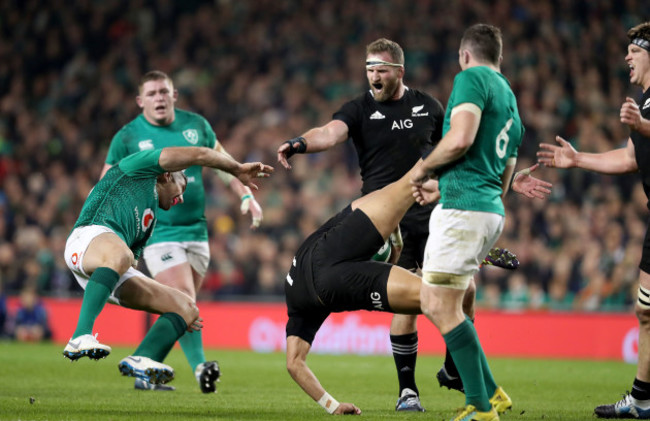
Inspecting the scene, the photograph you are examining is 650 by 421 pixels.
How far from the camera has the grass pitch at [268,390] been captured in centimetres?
656

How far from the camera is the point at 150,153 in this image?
6.89 m

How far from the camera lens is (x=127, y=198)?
6980 mm

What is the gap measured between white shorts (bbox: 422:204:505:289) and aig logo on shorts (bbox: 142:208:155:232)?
251cm

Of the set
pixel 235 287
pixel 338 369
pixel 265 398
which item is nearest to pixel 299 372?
pixel 265 398

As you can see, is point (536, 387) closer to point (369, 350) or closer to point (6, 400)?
point (6, 400)

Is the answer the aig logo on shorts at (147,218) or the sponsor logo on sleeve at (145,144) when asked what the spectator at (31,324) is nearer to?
the sponsor logo on sleeve at (145,144)

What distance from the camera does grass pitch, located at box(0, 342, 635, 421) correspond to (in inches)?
258

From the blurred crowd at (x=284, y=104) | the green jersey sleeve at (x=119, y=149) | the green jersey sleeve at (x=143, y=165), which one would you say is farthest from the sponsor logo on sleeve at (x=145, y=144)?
the blurred crowd at (x=284, y=104)

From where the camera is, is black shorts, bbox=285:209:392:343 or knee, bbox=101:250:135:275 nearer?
black shorts, bbox=285:209:392:343

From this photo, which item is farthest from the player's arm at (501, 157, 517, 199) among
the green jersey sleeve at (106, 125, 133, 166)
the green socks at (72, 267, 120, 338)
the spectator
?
the spectator

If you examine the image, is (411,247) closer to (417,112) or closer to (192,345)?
(417,112)

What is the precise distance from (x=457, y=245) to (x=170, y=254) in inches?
168

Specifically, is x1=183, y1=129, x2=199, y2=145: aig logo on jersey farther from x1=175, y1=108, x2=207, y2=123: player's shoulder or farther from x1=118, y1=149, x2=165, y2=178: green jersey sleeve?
x1=118, y1=149, x2=165, y2=178: green jersey sleeve

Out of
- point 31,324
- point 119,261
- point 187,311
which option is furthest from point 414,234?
point 31,324
